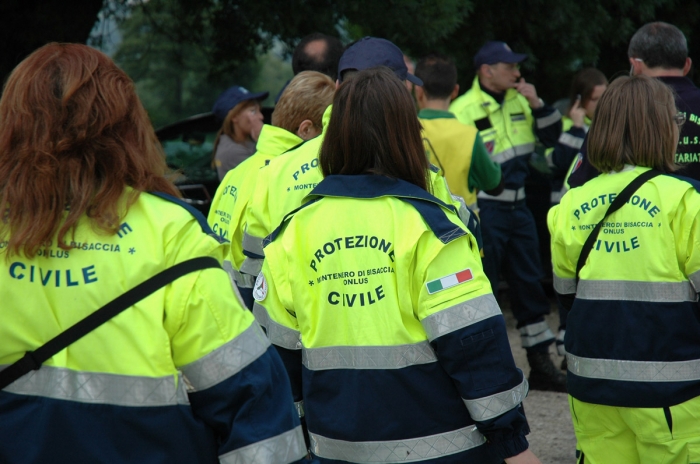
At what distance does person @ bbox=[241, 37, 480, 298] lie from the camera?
11.8 ft

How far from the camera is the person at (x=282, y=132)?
3.97m

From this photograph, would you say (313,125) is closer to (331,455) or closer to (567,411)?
(331,455)

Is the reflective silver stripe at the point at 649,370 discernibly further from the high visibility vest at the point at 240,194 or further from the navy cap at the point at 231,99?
the navy cap at the point at 231,99

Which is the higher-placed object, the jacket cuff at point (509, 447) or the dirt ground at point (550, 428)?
the jacket cuff at point (509, 447)

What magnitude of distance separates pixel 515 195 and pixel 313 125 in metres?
2.93

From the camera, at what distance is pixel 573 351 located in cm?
355

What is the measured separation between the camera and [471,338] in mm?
2350

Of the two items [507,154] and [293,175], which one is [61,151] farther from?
[507,154]

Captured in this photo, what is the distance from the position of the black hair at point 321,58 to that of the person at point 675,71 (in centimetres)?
151

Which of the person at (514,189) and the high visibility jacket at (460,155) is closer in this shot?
the high visibility jacket at (460,155)

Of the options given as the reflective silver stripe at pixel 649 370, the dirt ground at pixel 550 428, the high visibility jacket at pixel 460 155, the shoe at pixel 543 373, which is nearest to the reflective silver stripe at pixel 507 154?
the high visibility jacket at pixel 460 155

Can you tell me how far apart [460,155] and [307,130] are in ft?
4.57

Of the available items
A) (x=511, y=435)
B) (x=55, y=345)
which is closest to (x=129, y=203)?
(x=55, y=345)

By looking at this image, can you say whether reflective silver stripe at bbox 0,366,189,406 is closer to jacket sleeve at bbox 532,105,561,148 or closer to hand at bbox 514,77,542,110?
hand at bbox 514,77,542,110
